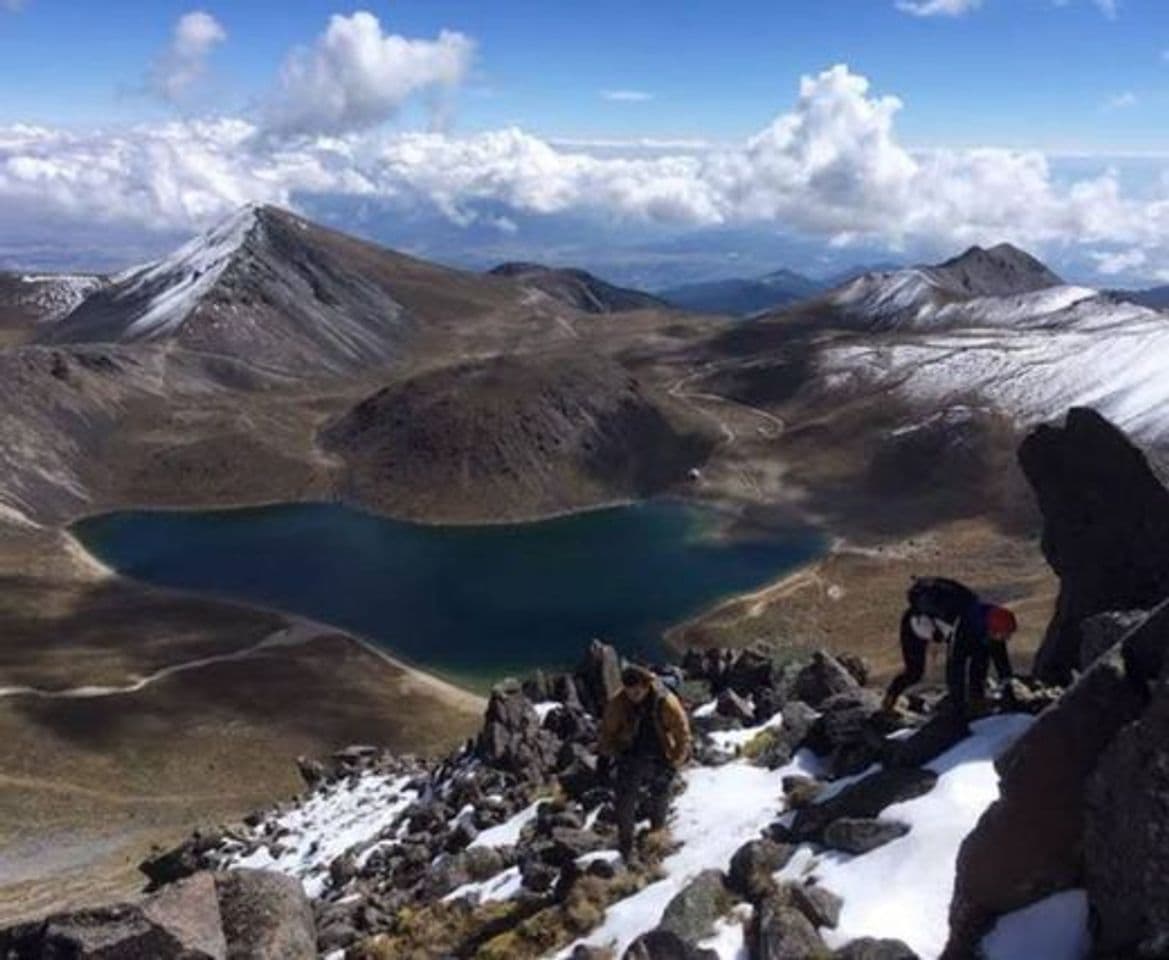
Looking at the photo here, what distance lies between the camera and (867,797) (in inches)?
817

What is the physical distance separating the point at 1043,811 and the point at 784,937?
4051mm

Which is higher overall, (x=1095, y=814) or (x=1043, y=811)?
(x=1095, y=814)

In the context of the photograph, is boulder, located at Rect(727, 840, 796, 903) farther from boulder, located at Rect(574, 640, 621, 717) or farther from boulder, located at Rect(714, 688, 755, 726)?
boulder, located at Rect(574, 640, 621, 717)

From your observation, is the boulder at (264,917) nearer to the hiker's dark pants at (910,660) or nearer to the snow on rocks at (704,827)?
the snow on rocks at (704,827)

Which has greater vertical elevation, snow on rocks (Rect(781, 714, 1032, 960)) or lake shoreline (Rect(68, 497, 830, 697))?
snow on rocks (Rect(781, 714, 1032, 960))

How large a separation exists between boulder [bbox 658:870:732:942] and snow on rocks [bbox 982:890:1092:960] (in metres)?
4.53

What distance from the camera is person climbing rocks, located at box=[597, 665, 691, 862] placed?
73.6 feet

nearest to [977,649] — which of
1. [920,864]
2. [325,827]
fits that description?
[920,864]

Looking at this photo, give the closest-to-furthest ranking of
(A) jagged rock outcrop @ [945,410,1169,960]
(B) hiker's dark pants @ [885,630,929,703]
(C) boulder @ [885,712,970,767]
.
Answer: (A) jagged rock outcrop @ [945,410,1169,960]
(C) boulder @ [885,712,970,767]
(B) hiker's dark pants @ [885,630,929,703]

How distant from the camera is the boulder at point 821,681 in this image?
31.9 meters

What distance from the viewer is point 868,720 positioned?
24750 mm

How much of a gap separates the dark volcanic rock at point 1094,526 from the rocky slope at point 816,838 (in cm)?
11

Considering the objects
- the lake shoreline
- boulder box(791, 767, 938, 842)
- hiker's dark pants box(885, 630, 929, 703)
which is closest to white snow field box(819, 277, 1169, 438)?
the lake shoreline

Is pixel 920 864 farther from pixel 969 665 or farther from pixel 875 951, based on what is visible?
pixel 969 665
